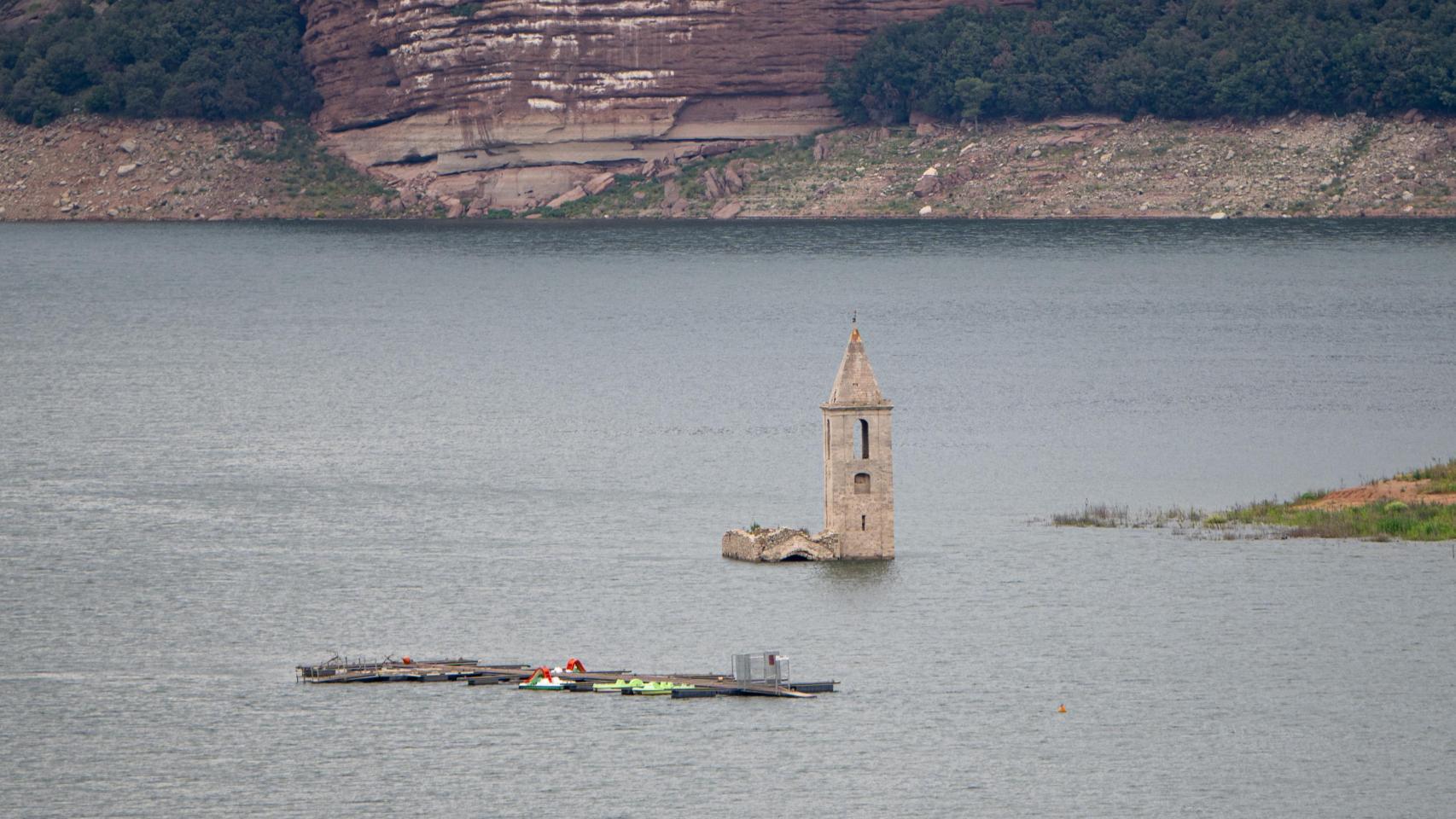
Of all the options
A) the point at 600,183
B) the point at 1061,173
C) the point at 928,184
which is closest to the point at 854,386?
the point at 1061,173

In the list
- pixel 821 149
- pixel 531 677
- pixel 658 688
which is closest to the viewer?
pixel 658 688

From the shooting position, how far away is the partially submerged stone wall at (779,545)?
2803 inches

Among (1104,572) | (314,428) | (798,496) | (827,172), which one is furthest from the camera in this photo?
(827,172)

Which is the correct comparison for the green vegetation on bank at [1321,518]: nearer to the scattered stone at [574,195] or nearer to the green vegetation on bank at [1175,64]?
the green vegetation on bank at [1175,64]

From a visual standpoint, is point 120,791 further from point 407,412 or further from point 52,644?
point 407,412

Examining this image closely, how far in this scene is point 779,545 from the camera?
72000 millimetres

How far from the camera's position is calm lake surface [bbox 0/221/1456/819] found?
2149 inches

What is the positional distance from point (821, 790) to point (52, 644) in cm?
2138

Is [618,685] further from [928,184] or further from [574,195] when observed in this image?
[574,195]

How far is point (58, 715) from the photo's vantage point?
58.9 meters

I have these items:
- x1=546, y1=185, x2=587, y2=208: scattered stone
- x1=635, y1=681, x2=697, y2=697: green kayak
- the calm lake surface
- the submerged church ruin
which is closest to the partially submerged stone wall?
the submerged church ruin

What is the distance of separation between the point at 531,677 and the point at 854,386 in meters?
13.4

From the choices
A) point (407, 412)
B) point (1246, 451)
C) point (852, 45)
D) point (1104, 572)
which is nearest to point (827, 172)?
point (852, 45)

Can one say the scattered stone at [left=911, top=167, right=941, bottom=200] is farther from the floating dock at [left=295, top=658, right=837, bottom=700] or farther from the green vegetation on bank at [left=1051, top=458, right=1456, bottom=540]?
the floating dock at [left=295, top=658, right=837, bottom=700]
